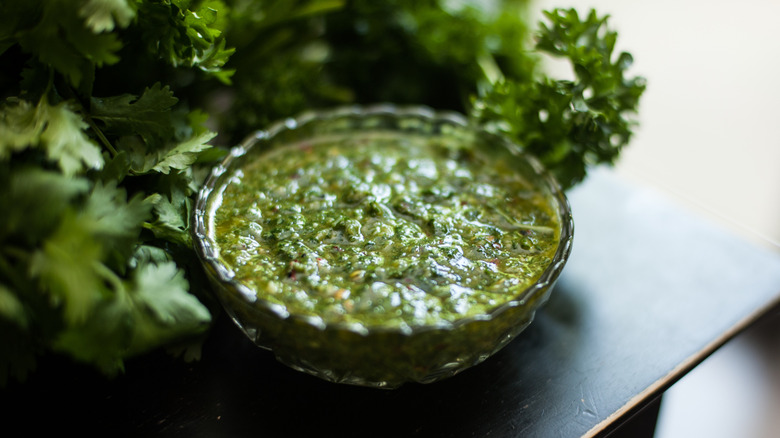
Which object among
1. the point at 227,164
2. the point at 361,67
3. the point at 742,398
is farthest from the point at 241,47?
the point at 742,398

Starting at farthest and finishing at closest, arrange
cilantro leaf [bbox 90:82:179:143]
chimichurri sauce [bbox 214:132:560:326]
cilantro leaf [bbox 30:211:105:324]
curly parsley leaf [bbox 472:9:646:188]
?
curly parsley leaf [bbox 472:9:646:188]
cilantro leaf [bbox 90:82:179:143]
chimichurri sauce [bbox 214:132:560:326]
cilantro leaf [bbox 30:211:105:324]

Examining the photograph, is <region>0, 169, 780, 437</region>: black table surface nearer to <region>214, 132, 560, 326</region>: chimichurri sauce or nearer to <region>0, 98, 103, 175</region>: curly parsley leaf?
<region>214, 132, 560, 326</region>: chimichurri sauce

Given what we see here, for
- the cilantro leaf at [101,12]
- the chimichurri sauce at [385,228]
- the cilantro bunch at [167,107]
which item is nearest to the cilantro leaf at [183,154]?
the cilantro bunch at [167,107]

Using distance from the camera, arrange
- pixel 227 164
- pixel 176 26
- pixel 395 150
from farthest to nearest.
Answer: pixel 395 150, pixel 227 164, pixel 176 26

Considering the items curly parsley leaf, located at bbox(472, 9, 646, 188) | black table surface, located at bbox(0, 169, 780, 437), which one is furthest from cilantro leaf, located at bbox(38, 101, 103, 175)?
curly parsley leaf, located at bbox(472, 9, 646, 188)

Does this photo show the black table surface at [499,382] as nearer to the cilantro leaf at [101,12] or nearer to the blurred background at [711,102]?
the cilantro leaf at [101,12]

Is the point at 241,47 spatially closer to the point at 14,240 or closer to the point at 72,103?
the point at 72,103

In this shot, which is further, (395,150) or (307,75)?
(307,75)
